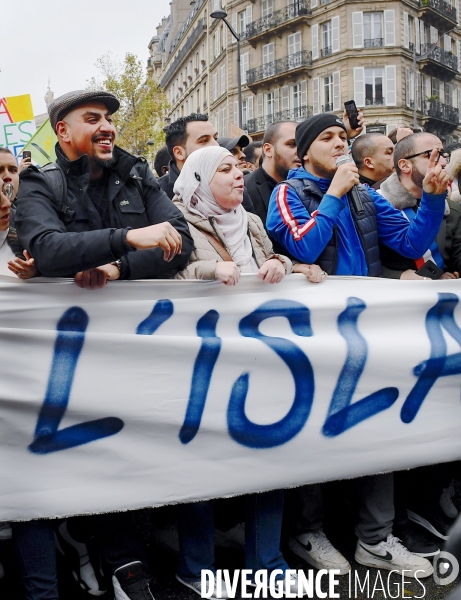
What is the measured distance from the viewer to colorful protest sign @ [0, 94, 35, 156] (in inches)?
351

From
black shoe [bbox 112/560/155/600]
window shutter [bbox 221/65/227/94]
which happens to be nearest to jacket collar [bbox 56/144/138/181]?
black shoe [bbox 112/560/155/600]

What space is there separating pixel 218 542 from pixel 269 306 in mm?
1242

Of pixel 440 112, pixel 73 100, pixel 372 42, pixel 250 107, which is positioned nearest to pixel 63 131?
pixel 73 100

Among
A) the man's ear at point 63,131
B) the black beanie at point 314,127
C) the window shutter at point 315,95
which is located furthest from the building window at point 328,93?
the man's ear at point 63,131

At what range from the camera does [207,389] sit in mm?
2963

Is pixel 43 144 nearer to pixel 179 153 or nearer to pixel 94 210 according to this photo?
pixel 179 153

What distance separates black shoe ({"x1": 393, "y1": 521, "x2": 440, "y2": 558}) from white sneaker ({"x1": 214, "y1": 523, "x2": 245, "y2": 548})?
0.78 meters

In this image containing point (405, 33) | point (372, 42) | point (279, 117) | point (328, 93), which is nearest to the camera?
point (372, 42)

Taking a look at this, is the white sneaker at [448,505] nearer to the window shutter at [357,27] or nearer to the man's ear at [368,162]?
the man's ear at [368,162]

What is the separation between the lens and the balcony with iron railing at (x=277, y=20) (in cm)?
4253

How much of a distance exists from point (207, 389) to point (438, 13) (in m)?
45.2

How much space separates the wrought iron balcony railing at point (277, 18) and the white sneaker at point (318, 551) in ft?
142

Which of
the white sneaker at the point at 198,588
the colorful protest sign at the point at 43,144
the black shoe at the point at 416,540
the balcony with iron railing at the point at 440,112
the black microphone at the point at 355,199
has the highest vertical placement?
the balcony with iron railing at the point at 440,112

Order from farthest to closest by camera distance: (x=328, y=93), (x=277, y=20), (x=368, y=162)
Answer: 1. (x=277, y=20)
2. (x=328, y=93)
3. (x=368, y=162)
